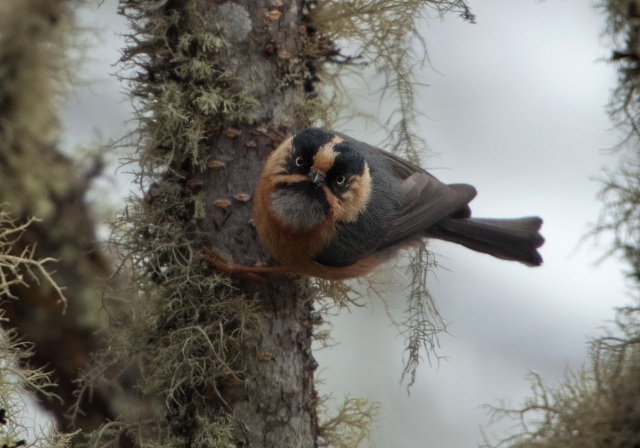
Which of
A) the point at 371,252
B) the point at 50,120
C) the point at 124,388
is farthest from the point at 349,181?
the point at 50,120

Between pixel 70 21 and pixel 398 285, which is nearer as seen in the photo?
pixel 398 285

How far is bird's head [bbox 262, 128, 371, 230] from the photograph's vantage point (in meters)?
2.94

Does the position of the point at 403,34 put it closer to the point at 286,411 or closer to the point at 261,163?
the point at 261,163

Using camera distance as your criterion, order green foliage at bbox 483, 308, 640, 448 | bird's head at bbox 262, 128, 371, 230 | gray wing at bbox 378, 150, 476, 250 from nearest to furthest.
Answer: green foliage at bbox 483, 308, 640, 448
bird's head at bbox 262, 128, 371, 230
gray wing at bbox 378, 150, 476, 250

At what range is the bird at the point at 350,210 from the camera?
9.72 ft

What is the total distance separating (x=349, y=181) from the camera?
3143 mm

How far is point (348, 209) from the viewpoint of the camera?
3.21m

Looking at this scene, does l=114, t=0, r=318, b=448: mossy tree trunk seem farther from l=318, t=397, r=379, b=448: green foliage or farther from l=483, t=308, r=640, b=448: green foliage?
l=483, t=308, r=640, b=448: green foliage

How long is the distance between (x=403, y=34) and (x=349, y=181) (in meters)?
0.67

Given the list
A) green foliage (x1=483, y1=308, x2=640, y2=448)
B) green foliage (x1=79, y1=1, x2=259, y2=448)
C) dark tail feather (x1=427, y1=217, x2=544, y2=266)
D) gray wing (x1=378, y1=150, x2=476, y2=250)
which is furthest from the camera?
dark tail feather (x1=427, y1=217, x2=544, y2=266)

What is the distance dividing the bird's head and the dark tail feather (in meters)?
0.72

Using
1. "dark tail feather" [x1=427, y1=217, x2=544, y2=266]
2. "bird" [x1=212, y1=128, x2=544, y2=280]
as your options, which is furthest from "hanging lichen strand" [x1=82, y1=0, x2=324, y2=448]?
"dark tail feather" [x1=427, y1=217, x2=544, y2=266]

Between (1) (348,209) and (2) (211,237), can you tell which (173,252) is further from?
(1) (348,209)

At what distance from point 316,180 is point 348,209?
0.26 m
